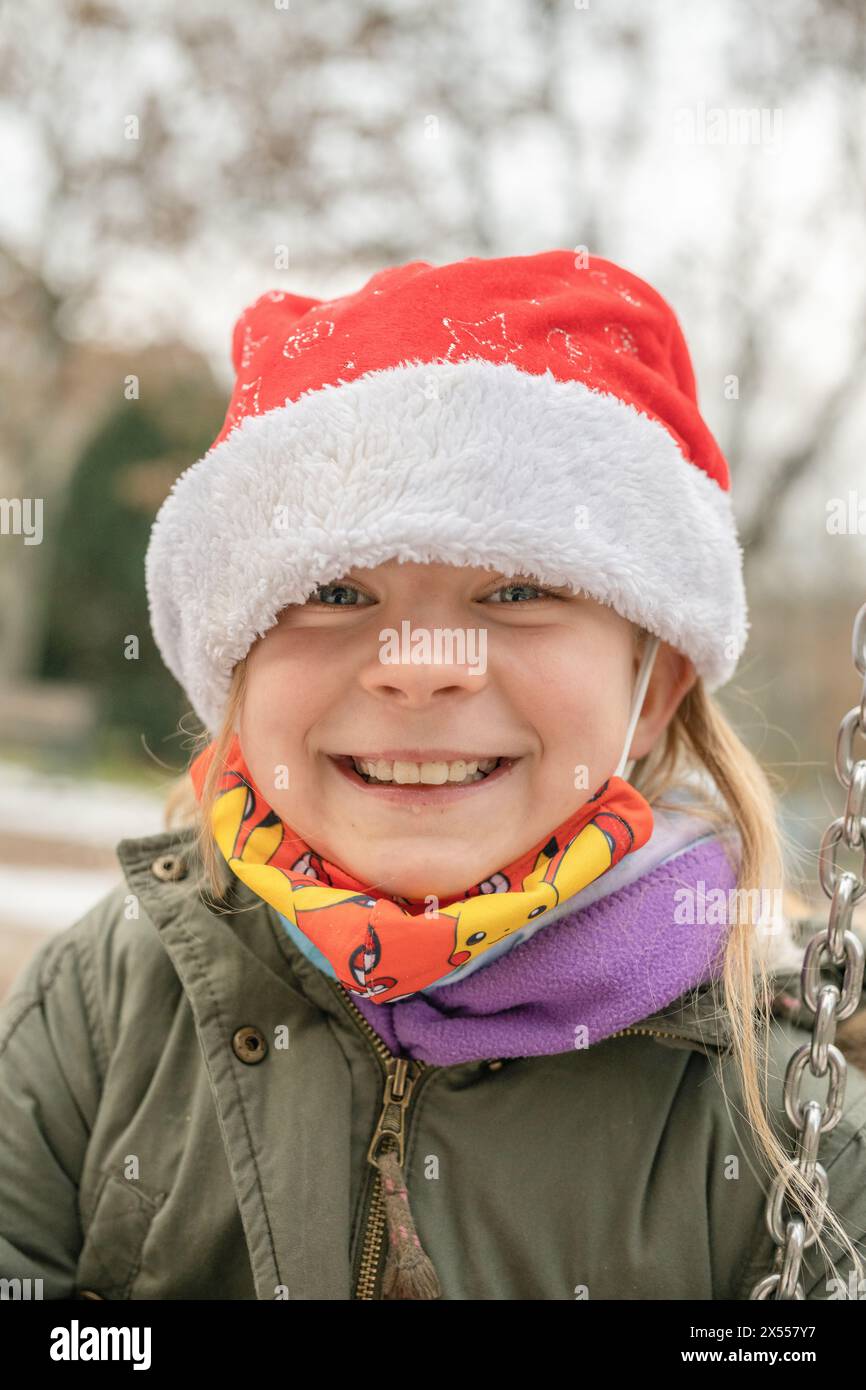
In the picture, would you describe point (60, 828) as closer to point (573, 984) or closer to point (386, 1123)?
point (386, 1123)

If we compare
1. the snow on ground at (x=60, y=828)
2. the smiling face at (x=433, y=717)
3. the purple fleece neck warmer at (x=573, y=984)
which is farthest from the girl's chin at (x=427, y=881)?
the snow on ground at (x=60, y=828)

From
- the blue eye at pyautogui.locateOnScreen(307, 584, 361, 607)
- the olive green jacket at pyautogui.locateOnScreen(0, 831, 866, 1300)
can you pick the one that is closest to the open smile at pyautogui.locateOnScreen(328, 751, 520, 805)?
the blue eye at pyautogui.locateOnScreen(307, 584, 361, 607)

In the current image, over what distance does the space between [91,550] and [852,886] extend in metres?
8.02

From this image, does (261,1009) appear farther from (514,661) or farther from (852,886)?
(852,886)

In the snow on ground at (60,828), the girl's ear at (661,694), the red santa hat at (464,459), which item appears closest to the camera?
the red santa hat at (464,459)

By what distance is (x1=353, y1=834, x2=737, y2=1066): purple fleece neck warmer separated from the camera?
1.18 metres

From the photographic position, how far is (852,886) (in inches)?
39.2

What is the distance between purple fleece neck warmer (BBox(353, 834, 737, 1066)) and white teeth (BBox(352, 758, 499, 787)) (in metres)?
0.20

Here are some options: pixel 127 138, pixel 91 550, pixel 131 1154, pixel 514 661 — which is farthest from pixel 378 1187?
pixel 91 550

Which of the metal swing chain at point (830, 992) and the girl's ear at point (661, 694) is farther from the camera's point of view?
the girl's ear at point (661, 694)

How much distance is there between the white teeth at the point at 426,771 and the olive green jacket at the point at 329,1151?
10.3 inches

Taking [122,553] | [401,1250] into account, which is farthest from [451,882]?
[122,553]

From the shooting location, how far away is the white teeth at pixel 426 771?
3.82ft

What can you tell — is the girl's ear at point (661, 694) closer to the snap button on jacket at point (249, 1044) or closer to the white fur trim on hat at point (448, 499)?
the white fur trim on hat at point (448, 499)
